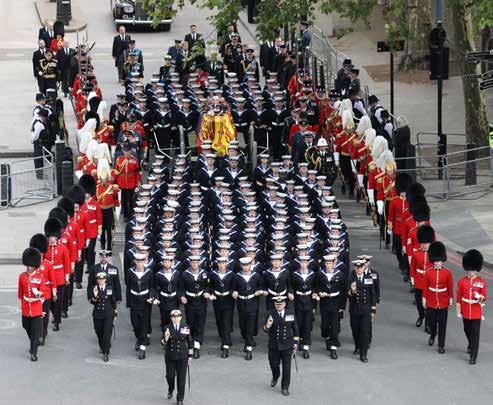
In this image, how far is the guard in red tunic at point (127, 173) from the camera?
35.2 metres

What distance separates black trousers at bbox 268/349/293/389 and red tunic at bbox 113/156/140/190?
8.46 meters

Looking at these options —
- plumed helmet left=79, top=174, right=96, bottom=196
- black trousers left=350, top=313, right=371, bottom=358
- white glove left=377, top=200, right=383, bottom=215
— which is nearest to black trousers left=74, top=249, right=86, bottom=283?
plumed helmet left=79, top=174, right=96, bottom=196

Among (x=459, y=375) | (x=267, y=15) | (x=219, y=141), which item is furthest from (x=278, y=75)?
(x=459, y=375)

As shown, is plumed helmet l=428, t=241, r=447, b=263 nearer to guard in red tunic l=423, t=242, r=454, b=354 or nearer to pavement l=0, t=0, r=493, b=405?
guard in red tunic l=423, t=242, r=454, b=354

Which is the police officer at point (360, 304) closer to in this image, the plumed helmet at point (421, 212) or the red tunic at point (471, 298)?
the red tunic at point (471, 298)

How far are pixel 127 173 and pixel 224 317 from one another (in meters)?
6.59

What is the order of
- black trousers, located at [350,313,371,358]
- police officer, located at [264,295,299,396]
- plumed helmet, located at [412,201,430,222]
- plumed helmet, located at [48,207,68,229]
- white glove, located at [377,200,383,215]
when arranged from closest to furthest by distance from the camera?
police officer, located at [264,295,299,396], black trousers, located at [350,313,371,358], plumed helmet, located at [48,207,68,229], plumed helmet, located at [412,201,430,222], white glove, located at [377,200,383,215]

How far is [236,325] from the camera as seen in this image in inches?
1209

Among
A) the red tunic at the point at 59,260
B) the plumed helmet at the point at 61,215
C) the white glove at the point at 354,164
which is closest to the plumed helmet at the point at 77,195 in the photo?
the plumed helmet at the point at 61,215

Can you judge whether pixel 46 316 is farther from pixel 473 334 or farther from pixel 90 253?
pixel 473 334

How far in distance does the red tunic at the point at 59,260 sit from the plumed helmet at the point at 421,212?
18.5ft

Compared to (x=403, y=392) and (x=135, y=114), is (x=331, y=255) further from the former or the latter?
(x=135, y=114)

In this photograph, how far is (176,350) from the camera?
1057 inches

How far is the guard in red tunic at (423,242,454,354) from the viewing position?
29062mm
